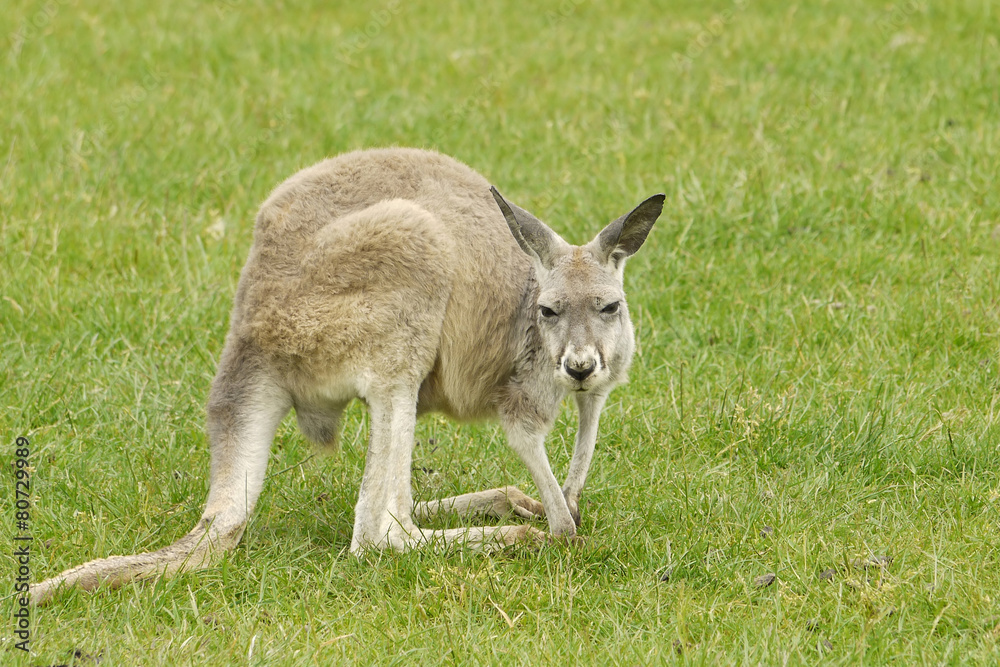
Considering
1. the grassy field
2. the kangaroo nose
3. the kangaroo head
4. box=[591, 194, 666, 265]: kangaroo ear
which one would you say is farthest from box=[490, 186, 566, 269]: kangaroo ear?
the grassy field

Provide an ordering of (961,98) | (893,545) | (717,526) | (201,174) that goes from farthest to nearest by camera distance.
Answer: (961,98)
(201,174)
(717,526)
(893,545)

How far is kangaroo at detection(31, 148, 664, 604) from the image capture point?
4016mm

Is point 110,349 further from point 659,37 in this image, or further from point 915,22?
point 915,22

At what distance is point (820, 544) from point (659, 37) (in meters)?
5.76

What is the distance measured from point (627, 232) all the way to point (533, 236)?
0.33 metres

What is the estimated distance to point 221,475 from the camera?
407 centimetres

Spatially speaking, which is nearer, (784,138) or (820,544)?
(820,544)

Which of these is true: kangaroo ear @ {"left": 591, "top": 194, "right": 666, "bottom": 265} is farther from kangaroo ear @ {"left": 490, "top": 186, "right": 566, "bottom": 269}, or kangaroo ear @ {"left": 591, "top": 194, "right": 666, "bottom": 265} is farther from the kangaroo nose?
the kangaroo nose

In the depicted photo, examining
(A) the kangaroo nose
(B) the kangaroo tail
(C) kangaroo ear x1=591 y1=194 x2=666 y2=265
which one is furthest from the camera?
(C) kangaroo ear x1=591 y1=194 x2=666 y2=265

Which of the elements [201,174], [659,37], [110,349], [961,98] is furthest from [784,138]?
[110,349]

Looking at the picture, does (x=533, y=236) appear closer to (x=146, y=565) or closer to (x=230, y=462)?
(x=230, y=462)

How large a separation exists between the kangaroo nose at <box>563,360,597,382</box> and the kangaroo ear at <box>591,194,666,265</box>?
51 cm

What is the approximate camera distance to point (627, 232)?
404 cm

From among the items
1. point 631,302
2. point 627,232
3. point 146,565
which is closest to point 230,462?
point 146,565
